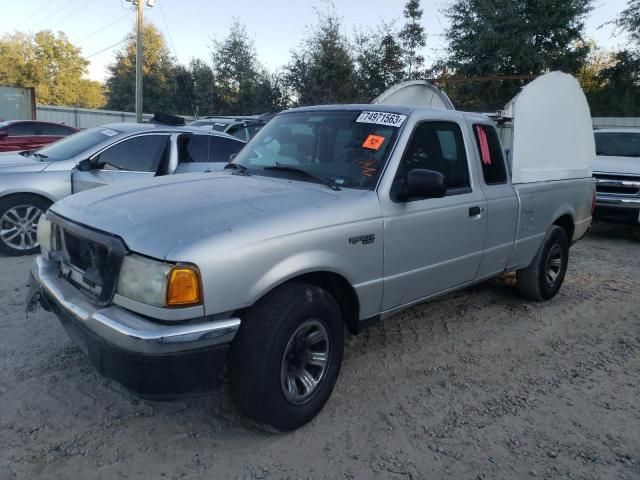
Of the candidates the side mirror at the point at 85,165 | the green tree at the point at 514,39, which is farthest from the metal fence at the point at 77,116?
the side mirror at the point at 85,165

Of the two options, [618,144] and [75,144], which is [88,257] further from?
[618,144]

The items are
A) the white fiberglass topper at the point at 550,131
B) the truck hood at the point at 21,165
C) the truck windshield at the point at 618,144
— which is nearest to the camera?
the white fiberglass topper at the point at 550,131

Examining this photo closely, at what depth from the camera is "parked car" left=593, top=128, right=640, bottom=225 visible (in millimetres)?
8680

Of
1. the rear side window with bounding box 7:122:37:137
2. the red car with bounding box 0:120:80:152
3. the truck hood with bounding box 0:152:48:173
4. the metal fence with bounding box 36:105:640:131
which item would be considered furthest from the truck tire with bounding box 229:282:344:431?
the metal fence with bounding box 36:105:640:131

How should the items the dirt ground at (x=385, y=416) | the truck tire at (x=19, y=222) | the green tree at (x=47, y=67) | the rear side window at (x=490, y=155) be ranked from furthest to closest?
the green tree at (x=47, y=67), the truck tire at (x=19, y=222), the rear side window at (x=490, y=155), the dirt ground at (x=385, y=416)

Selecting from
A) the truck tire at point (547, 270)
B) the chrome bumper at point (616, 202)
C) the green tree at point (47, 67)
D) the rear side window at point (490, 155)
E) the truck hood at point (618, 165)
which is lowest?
the truck tire at point (547, 270)

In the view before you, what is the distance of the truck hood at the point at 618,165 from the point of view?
878cm

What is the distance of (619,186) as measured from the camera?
8836 millimetres

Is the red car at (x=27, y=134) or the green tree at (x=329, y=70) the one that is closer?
the red car at (x=27, y=134)

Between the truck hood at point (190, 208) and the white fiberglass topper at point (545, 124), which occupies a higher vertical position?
the white fiberglass topper at point (545, 124)

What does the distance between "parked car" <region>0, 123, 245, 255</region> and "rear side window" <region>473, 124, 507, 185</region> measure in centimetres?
294

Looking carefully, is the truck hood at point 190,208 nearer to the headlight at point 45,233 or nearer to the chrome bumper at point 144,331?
the headlight at point 45,233

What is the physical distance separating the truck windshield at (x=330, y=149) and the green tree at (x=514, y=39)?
1733 centimetres

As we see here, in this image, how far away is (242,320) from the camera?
2.56 meters
